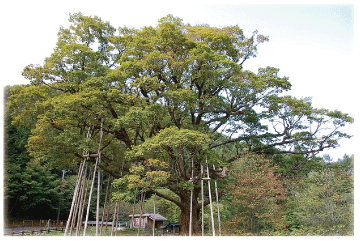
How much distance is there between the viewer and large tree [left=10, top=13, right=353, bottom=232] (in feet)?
32.7

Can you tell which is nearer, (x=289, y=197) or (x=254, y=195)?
(x=254, y=195)

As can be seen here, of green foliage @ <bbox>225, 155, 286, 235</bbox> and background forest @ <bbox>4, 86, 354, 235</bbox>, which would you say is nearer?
background forest @ <bbox>4, 86, 354, 235</bbox>

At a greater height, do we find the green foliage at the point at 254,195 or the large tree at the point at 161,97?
the large tree at the point at 161,97

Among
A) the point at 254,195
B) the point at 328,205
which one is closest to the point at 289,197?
the point at 254,195

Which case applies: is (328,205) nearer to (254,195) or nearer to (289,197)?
(289,197)

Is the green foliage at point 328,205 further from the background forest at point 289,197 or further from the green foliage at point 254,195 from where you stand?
the green foliage at point 254,195

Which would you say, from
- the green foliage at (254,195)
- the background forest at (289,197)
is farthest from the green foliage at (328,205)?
the green foliage at (254,195)

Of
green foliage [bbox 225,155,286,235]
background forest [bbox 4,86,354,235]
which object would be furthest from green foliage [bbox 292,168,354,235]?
green foliage [bbox 225,155,286,235]

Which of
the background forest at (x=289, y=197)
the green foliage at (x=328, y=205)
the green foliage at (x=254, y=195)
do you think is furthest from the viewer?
the green foliage at (x=254, y=195)

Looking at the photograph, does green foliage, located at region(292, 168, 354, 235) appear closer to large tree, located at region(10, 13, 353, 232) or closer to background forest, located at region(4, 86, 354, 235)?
background forest, located at region(4, 86, 354, 235)

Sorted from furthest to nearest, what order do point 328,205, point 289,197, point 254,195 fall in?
point 289,197 < point 254,195 < point 328,205

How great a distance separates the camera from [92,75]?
11.1m

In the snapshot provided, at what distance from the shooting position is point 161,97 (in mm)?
11094

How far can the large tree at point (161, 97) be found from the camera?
9.97 m
